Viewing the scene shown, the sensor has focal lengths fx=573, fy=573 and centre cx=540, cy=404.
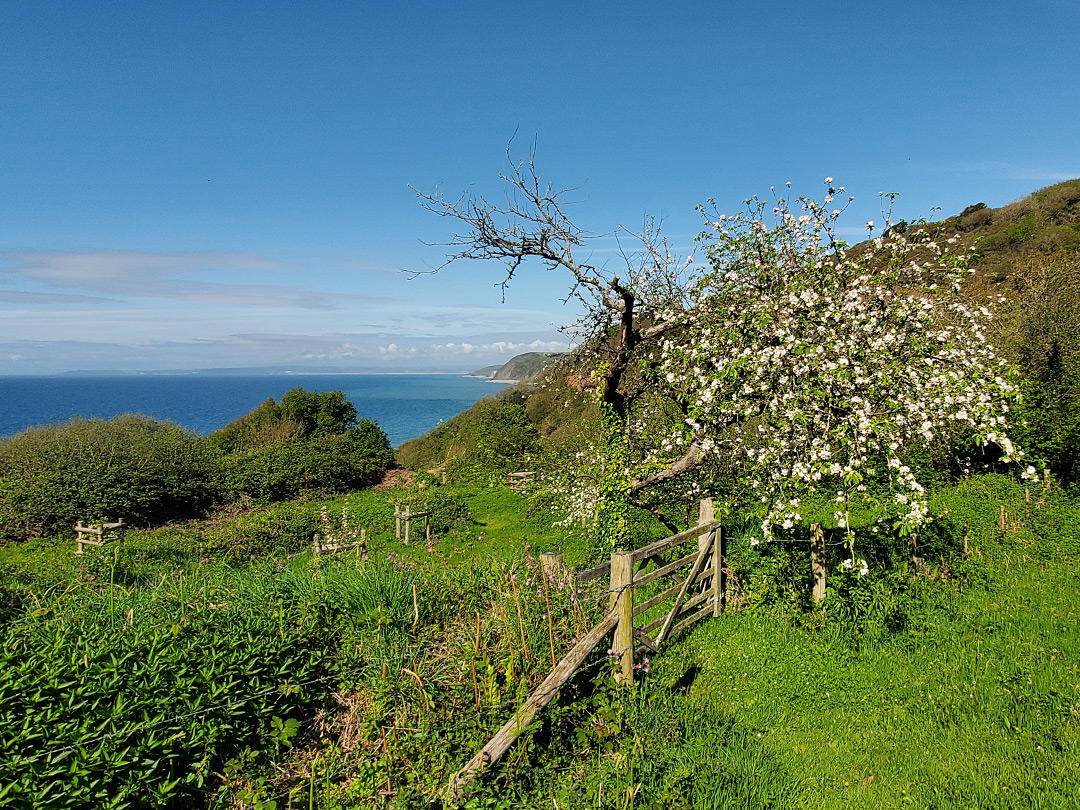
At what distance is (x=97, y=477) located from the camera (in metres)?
22.2

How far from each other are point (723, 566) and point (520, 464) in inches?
822

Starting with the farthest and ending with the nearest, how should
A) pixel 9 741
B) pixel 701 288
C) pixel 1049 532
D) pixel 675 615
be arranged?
pixel 1049 532 → pixel 701 288 → pixel 675 615 → pixel 9 741

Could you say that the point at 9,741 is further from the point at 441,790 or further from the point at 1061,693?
the point at 1061,693

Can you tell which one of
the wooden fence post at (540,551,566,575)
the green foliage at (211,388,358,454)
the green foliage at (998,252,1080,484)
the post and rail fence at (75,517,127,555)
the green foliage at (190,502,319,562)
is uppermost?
the green foliage at (998,252,1080,484)

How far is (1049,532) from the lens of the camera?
30.9 feet

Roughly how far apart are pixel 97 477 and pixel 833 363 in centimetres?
2596

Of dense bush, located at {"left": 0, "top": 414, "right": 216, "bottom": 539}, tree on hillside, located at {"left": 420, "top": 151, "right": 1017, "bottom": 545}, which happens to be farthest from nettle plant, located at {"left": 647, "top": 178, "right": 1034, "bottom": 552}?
dense bush, located at {"left": 0, "top": 414, "right": 216, "bottom": 539}

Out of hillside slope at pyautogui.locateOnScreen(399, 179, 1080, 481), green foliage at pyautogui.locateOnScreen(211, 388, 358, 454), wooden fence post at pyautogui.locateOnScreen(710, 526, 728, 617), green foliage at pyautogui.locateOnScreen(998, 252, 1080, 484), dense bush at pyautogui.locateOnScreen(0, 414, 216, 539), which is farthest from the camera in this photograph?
green foliage at pyautogui.locateOnScreen(211, 388, 358, 454)

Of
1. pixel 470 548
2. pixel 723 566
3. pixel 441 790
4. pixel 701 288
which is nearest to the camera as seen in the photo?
pixel 441 790

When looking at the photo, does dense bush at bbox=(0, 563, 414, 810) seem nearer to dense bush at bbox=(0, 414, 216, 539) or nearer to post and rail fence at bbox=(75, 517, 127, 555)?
post and rail fence at bbox=(75, 517, 127, 555)

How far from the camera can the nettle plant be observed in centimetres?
631

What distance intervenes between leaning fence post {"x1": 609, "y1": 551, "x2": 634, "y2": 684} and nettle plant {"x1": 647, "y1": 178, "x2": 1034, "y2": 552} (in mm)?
2006

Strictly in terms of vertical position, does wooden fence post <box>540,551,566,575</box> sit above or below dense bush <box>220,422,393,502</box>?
above

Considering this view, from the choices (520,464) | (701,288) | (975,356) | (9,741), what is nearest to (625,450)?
(701,288)
